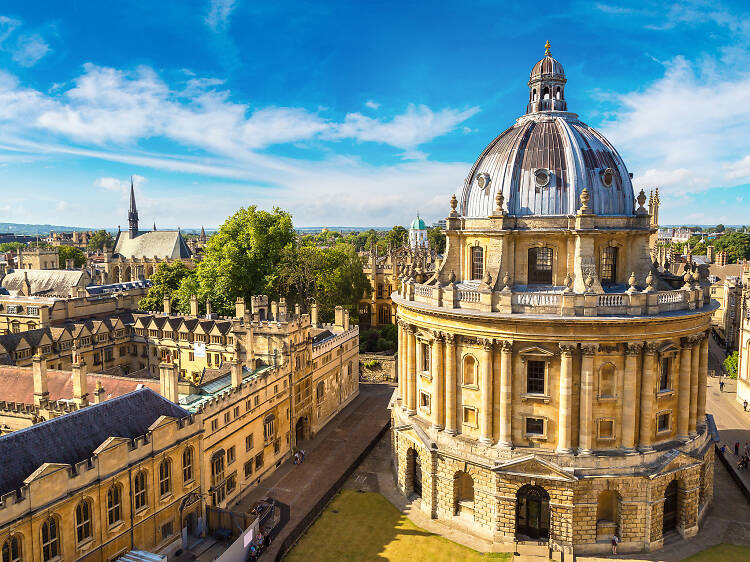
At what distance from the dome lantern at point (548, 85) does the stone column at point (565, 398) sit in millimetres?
19047

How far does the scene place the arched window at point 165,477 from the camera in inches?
1147

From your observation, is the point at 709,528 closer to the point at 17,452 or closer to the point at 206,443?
the point at 206,443

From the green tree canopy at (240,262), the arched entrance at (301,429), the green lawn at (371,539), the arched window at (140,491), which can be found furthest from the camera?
the green tree canopy at (240,262)

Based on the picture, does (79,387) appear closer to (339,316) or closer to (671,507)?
(339,316)

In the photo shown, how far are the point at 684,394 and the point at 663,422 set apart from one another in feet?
7.01

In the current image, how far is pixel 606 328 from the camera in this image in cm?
3105

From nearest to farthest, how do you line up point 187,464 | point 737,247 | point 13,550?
point 13,550 < point 187,464 < point 737,247

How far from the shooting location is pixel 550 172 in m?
35.9

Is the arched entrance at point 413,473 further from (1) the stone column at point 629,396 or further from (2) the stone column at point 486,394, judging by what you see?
(1) the stone column at point 629,396

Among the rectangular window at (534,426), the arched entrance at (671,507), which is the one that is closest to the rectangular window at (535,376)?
the rectangular window at (534,426)

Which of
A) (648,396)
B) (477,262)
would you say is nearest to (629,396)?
(648,396)

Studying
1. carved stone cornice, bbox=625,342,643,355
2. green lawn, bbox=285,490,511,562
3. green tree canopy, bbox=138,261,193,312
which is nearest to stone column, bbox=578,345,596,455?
carved stone cornice, bbox=625,342,643,355

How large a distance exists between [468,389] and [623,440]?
933 cm

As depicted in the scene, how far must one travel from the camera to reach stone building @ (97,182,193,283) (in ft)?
409
